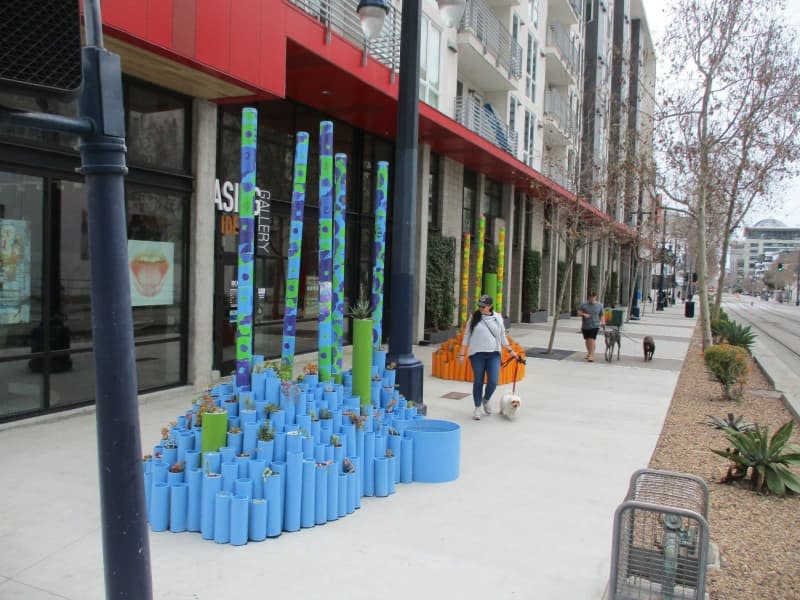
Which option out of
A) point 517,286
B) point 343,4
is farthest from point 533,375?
point 517,286

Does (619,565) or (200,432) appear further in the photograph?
(200,432)

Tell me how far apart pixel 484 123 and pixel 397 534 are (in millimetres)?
18939

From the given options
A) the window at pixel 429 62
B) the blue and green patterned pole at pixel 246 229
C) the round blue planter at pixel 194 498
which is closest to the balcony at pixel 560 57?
the window at pixel 429 62

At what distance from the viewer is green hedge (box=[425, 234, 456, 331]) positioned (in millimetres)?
17953

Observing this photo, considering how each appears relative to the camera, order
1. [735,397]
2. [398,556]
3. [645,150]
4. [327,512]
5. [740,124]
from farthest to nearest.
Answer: [645,150] < [740,124] < [735,397] < [327,512] < [398,556]

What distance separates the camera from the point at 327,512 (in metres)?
4.98

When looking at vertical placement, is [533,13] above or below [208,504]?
above

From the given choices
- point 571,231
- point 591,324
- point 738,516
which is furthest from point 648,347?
point 738,516

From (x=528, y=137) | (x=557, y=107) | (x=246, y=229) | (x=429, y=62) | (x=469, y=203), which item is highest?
(x=557, y=107)

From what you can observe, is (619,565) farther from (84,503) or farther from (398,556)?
(84,503)

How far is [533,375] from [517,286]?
14.4 meters

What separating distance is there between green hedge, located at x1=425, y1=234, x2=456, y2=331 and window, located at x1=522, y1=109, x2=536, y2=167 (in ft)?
31.3

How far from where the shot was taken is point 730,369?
36.2 feet

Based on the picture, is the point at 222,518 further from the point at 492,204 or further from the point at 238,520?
the point at 492,204
